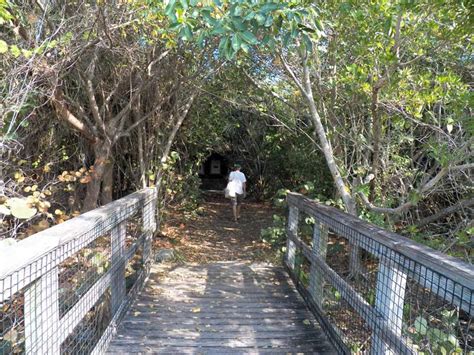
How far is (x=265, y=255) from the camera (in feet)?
21.5

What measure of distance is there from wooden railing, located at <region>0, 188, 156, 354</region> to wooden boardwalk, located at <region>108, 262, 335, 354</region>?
227 millimetres

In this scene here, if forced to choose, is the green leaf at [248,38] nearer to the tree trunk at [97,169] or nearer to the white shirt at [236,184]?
the tree trunk at [97,169]

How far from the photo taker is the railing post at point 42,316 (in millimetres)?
1690

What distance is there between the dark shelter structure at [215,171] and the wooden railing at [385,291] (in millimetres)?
11884

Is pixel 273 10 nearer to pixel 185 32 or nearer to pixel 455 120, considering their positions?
pixel 185 32

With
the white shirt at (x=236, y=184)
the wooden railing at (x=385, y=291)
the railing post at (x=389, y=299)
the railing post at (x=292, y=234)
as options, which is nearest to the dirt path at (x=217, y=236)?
the white shirt at (x=236, y=184)

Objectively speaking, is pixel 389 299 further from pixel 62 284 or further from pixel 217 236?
pixel 217 236

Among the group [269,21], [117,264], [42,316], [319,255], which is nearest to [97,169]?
[117,264]

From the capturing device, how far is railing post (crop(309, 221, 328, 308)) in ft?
11.0

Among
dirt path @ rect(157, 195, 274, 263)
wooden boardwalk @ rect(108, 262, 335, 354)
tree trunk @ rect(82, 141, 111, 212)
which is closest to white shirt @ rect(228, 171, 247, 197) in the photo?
dirt path @ rect(157, 195, 274, 263)

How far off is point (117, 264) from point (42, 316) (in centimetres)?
125

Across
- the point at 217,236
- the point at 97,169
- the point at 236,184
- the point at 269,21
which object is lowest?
the point at 217,236

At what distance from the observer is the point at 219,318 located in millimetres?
3385

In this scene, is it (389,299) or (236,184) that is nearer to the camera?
(389,299)
